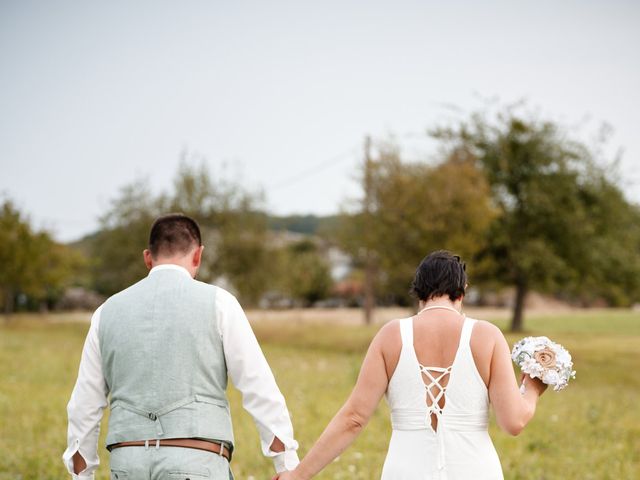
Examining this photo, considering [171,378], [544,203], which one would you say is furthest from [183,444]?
[544,203]

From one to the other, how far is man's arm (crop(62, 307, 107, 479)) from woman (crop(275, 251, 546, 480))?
1.40m

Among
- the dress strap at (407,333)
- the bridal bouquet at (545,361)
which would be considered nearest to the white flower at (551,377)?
the bridal bouquet at (545,361)

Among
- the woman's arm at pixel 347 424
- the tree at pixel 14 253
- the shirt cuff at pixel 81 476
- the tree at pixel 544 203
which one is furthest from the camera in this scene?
the tree at pixel 14 253

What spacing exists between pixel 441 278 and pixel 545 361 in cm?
74

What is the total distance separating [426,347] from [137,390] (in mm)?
1440

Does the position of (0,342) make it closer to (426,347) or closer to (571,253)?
(571,253)

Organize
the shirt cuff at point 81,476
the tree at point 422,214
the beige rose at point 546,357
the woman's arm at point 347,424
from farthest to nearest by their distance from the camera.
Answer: the tree at point 422,214
the shirt cuff at point 81,476
the beige rose at point 546,357
the woman's arm at point 347,424

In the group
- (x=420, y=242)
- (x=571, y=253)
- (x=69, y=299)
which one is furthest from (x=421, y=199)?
(x=69, y=299)

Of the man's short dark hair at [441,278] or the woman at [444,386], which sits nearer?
the woman at [444,386]

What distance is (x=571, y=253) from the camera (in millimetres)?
31281

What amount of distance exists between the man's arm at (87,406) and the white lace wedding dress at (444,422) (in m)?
1.56

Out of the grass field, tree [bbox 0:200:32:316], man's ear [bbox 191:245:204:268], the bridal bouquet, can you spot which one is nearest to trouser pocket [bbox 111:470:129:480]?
man's ear [bbox 191:245:204:268]

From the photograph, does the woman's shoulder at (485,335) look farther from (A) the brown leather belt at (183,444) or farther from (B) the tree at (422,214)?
(B) the tree at (422,214)

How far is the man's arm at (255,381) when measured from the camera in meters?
4.03
